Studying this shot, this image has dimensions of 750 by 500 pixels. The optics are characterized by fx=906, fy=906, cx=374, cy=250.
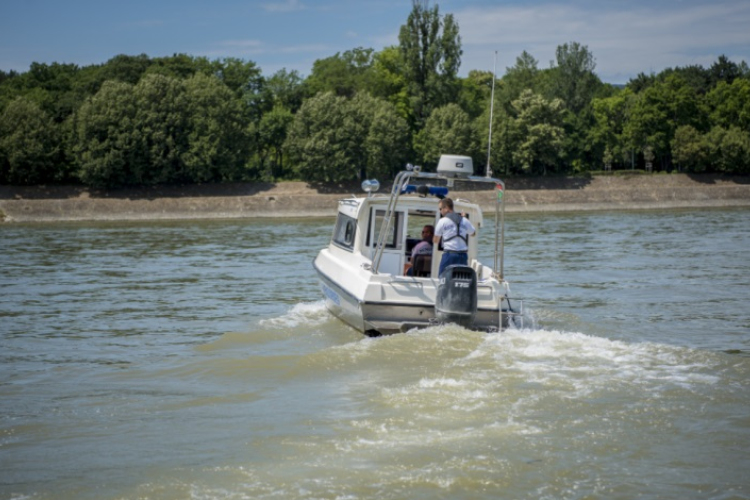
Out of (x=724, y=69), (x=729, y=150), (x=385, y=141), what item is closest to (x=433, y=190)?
(x=385, y=141)

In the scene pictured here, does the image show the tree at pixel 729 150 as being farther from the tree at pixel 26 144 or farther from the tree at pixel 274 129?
the tree at pixel 26 144

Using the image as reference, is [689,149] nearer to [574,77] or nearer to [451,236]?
[574,77]

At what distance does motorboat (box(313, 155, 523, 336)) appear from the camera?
13633mm

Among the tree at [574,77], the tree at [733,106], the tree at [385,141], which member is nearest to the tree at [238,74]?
the tree at [385,141]

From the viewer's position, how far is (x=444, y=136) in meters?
83.1

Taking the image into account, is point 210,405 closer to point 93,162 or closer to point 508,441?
point 508,441

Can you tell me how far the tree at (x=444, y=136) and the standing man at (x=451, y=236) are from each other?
2672 inches

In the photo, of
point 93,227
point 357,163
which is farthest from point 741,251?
point 357,163

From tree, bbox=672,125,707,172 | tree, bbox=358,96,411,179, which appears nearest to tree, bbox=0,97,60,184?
tree, bbox=358,96,411,179

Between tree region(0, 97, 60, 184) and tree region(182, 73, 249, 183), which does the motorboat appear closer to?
tree region(182, 73, 249, 183)

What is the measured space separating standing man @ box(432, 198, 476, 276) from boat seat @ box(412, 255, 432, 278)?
1239 millimetres

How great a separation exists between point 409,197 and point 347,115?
217 ft

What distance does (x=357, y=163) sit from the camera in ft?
267

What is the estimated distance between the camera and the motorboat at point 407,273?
44.7ft
